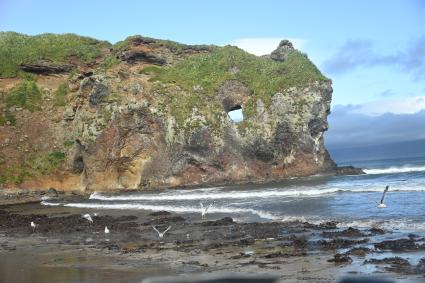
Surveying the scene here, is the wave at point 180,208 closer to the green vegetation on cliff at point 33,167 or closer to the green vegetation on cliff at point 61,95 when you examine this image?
the green vegetation on cliff at point 33,167

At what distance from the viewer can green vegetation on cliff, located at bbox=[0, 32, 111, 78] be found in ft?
199

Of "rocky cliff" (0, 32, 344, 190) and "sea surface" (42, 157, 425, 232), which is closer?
"sea surface" (42, 157, 425, 232)

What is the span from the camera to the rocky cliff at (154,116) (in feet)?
167

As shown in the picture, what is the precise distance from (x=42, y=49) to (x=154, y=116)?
821 inches

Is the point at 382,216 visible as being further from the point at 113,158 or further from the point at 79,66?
the point at 79,66

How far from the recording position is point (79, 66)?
61.9 metres

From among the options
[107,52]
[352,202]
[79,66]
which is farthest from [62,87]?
[352,202]

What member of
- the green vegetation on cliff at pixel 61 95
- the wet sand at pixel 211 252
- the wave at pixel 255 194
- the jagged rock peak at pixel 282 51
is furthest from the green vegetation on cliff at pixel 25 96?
the wet sand at pixel 211 252

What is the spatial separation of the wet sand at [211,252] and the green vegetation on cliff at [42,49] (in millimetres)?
42249

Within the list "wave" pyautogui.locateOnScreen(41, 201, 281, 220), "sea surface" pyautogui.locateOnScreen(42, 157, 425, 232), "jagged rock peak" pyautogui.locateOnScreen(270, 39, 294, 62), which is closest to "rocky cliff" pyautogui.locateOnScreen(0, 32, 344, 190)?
"jagged rock peak" pyautogui.locateOnScreen(270, 39, 294, 62)

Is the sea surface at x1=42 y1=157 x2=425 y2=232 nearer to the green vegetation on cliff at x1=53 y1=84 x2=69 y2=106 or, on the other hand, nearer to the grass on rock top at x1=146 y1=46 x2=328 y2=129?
the grass on rock top at x1=146 y1=46 x2=328 y2=129

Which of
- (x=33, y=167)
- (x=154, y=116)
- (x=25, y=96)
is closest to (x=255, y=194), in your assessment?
(x=154, y=116)

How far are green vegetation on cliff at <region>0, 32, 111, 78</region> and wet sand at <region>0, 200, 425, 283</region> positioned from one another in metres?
42.2

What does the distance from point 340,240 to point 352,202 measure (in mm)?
12534
